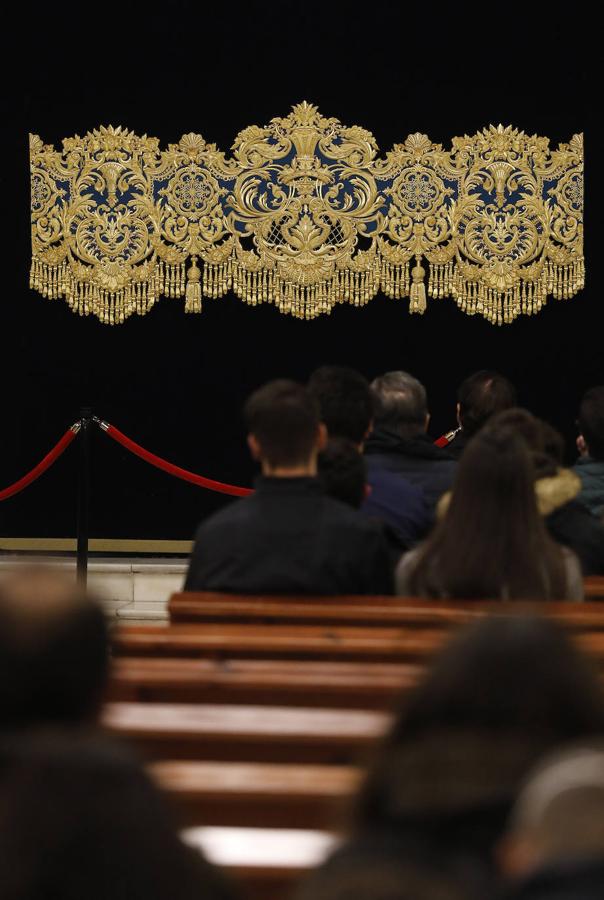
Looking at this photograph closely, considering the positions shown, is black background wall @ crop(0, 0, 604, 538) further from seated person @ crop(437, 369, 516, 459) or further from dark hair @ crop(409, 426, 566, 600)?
dark hair @ crop(409, 426, 566, 600)

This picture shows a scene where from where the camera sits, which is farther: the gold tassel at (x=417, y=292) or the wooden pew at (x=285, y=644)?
the gold tassel at (x=417, y=292)

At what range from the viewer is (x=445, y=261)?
8.55m

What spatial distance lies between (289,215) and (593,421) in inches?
144

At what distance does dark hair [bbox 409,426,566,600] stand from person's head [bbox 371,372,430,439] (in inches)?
58.8

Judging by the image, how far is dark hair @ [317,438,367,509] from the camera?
14.8ft

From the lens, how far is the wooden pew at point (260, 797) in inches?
90.9

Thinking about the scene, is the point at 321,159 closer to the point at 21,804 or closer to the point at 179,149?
the point at 179,149

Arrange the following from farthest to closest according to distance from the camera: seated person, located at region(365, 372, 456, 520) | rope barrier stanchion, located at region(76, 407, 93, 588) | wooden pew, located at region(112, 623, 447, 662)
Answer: rope barrier stanchion, located at region(76, 407, 93, 588), seated person, located at region(365, 372, 456, 520), wooden pew, located at region(112, 623, 447, 662)

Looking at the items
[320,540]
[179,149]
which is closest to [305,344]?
[179,149]

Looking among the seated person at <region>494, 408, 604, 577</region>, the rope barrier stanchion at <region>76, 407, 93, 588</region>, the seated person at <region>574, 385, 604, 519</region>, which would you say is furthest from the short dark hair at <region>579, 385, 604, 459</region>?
the rope barrier stanchion at <region>76, 407, 93, 588</region>

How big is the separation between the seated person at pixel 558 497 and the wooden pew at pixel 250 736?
178 cm

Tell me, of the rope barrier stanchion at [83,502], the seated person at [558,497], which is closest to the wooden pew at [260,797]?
the seated person at [558,497]

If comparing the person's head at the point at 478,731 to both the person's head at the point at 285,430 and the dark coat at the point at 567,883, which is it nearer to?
the dark coat at the point at 567,883

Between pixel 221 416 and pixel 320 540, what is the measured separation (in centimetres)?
511
